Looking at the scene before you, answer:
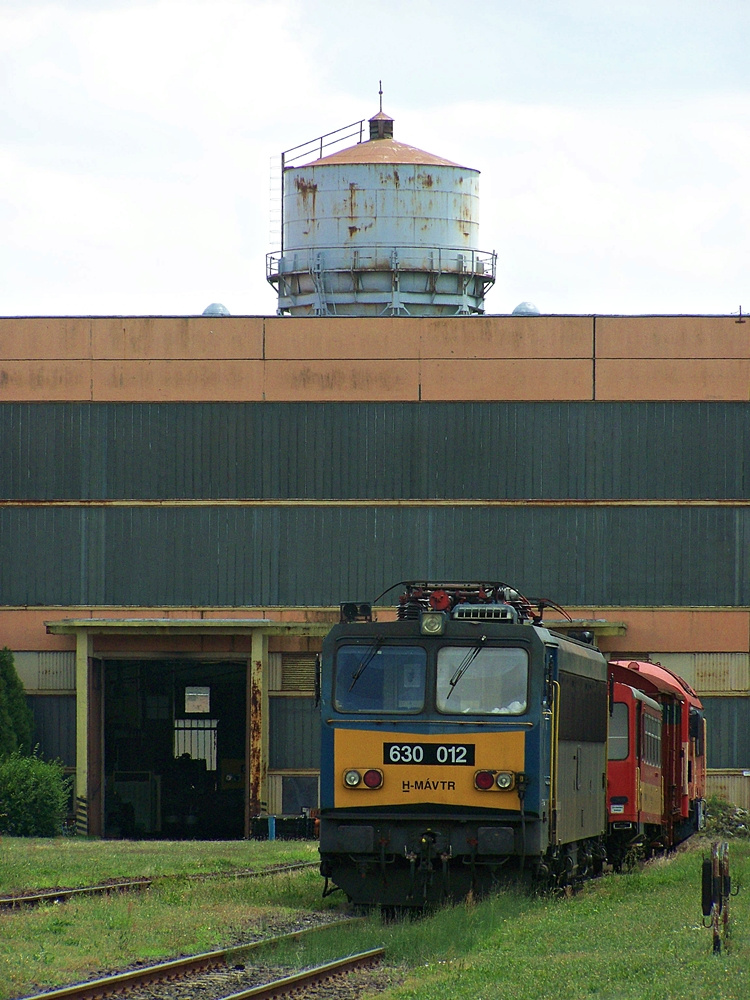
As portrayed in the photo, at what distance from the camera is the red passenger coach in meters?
23.1

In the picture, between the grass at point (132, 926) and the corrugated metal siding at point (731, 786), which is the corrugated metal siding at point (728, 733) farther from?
the grass at point (132, 926)

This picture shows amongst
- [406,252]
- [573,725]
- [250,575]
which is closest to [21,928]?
[573,725]

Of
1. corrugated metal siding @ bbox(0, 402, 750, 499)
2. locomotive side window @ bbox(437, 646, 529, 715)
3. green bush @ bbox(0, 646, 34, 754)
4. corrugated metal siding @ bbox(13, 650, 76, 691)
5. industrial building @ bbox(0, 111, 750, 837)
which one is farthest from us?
corrugated metal siding @ bbox(13, 650, 76, 691)

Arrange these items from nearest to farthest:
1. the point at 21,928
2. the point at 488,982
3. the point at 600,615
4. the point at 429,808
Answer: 1. the point at 488,982
2. the point at 21,928
3. the point at 429,808
4. the point at 600,615

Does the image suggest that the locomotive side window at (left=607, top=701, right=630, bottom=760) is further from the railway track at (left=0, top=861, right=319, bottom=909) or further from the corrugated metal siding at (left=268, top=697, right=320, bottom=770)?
the corrugated metal siding at (left=268, top=697, right=320, bottom=770)

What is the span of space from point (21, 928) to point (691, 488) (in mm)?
24913

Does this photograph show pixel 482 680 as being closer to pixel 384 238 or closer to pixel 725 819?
pixel 725 819

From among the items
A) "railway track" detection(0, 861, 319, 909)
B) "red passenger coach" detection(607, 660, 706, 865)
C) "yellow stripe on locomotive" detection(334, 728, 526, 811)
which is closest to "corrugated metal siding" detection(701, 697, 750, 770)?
"red passenger coach" detection(607, 660, 706, 865)

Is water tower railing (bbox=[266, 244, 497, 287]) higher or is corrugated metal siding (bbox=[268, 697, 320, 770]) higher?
water tower railing (bbox=[266, 244, 497, 287])

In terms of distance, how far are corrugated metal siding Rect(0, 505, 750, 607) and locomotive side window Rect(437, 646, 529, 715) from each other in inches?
752

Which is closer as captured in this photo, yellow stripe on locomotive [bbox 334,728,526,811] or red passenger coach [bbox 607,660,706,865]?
yellow stripe on locomotive [bbox 334,728,526,811]

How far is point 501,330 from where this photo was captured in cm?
3722

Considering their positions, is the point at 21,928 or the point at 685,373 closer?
the point at 21,928

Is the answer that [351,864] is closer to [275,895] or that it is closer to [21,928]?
[275,895]
